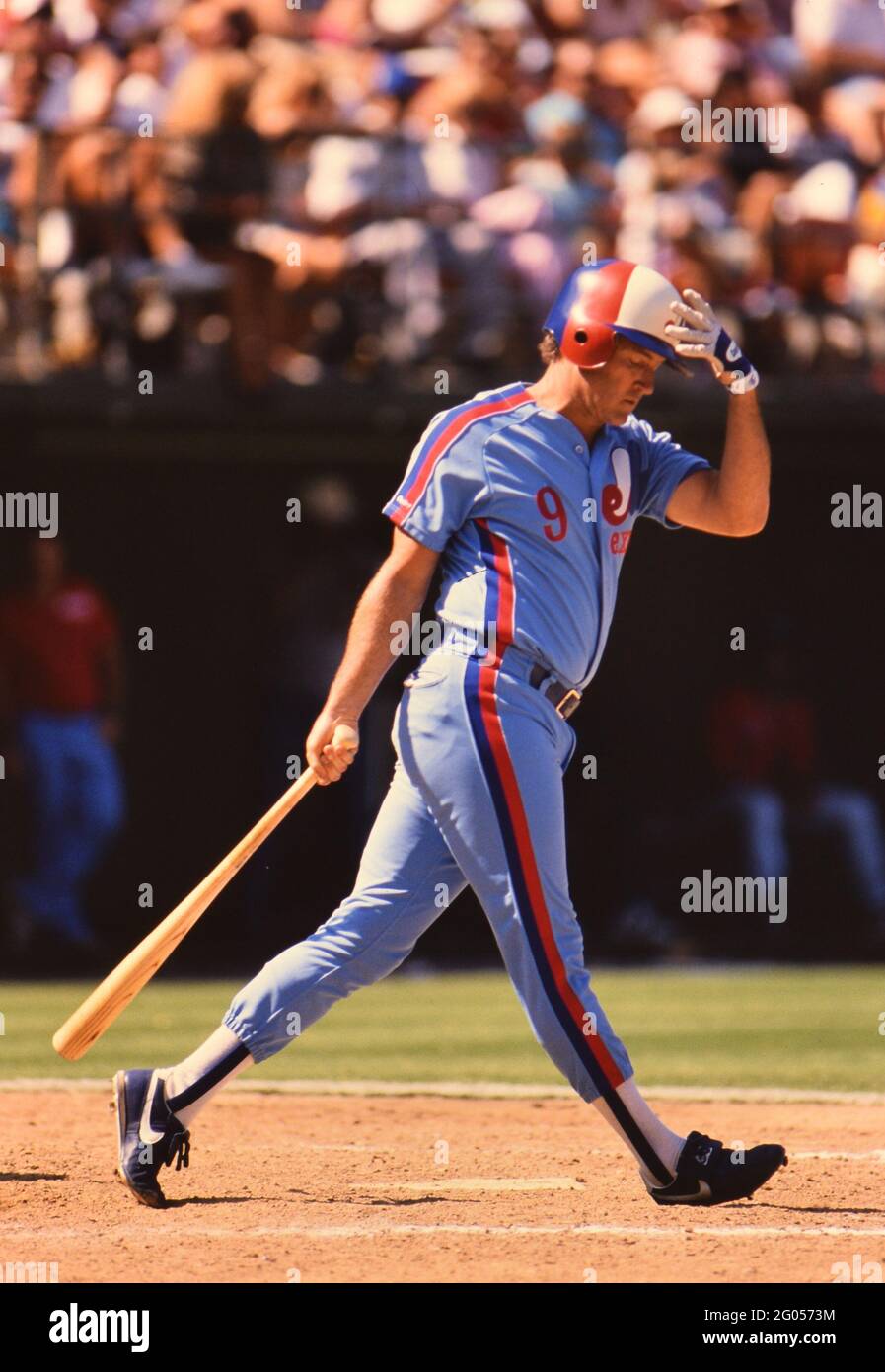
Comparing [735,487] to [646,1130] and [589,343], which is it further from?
[646,1130]

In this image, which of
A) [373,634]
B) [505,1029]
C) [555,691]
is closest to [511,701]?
[555,691]

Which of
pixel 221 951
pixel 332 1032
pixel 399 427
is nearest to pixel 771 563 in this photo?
pixel 399 427

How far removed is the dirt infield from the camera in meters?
4.55

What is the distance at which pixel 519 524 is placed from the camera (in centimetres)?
506

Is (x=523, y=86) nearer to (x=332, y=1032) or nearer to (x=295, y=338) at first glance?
(x=295, y=338)

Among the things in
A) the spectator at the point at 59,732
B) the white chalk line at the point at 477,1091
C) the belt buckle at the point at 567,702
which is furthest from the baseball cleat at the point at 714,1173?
the spectator at the point at 59,732

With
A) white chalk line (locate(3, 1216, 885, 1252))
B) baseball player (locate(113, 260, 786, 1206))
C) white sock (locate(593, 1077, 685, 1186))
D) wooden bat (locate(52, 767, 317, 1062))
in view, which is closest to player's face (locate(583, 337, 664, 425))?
baseball player (locate(113, 260, 786, 1206))

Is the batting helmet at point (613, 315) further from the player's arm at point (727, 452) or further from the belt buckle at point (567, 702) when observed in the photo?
the belt buckle at point (567, 702)

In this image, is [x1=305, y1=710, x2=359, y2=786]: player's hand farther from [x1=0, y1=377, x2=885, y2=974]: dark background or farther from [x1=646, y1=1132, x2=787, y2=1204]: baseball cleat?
[x1=0, y1=377, x2=885, y2=974]: dark background

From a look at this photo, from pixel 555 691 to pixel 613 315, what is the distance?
901 mm

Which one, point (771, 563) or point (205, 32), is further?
point (771, 563)

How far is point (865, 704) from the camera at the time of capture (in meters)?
14.8

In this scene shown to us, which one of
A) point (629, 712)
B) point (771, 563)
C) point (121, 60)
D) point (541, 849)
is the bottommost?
point (541, 849)

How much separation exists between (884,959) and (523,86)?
5725mm
